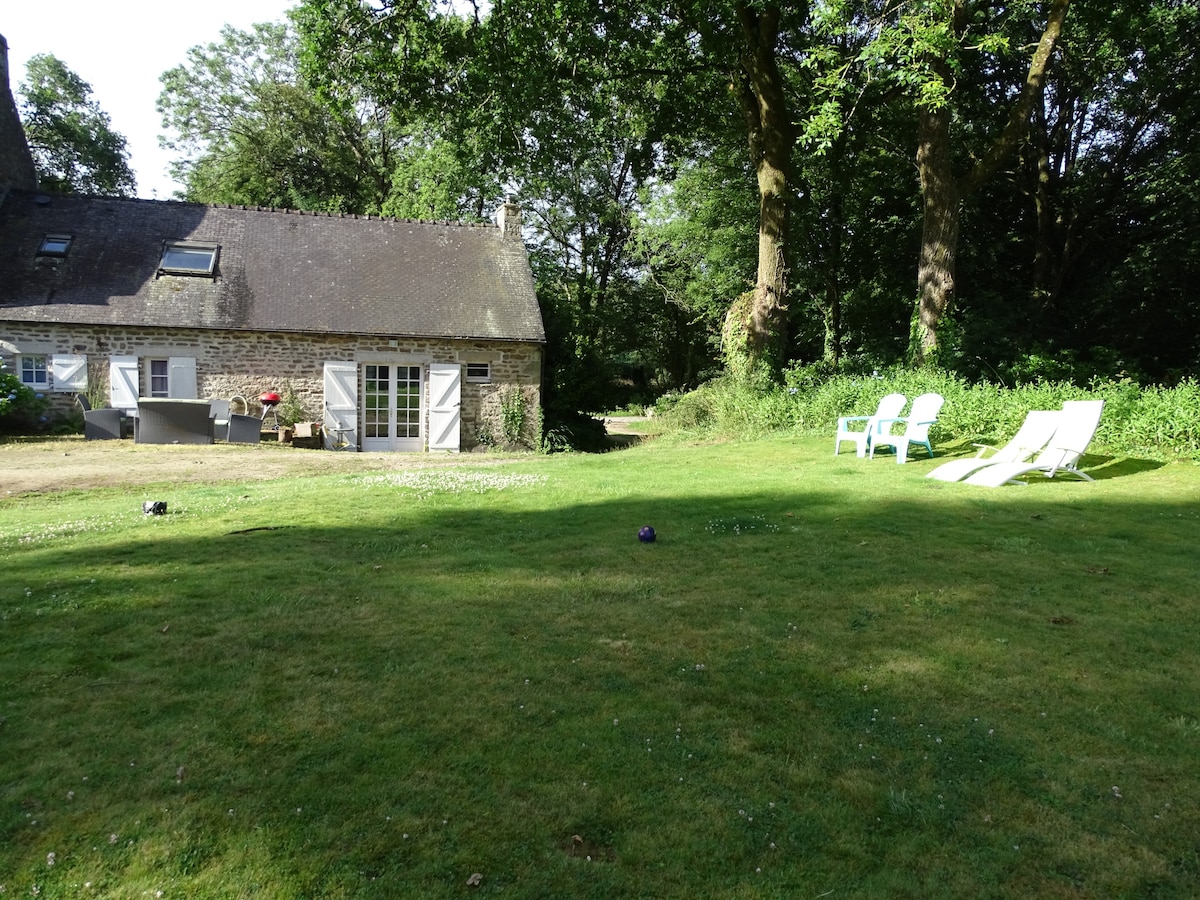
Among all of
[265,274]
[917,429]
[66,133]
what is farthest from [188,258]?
[66,133]

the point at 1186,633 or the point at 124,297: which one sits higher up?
the point at 124,297

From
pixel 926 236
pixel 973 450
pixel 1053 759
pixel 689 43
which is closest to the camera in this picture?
pixel 1053 759

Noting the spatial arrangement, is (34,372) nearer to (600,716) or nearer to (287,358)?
(287,358)

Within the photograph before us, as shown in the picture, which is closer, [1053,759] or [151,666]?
→ [1053,759]

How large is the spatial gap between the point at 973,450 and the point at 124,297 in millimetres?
17416

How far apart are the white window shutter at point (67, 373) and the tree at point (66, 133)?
2027 centimetres

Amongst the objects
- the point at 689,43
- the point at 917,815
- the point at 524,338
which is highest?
the point at 689,43

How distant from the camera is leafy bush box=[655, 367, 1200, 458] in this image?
10.1 metres

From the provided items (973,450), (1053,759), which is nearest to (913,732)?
(1053,759)

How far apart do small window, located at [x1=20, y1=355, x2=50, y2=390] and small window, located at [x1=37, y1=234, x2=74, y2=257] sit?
2.62m

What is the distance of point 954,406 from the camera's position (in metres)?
12.8

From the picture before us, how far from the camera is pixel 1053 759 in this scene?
2.79 m

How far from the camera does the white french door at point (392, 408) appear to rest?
18062 millimetres

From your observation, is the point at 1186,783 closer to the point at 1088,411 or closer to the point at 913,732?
the point at 913,732
